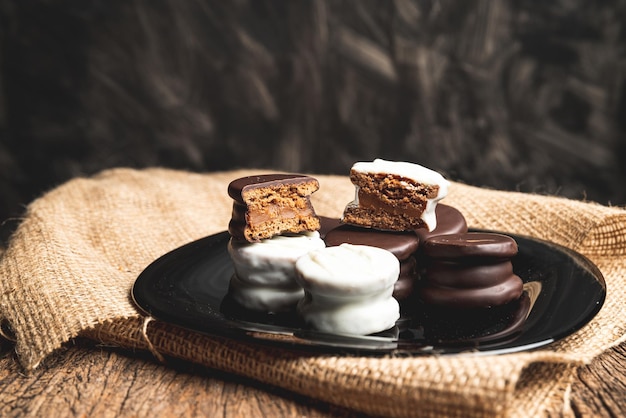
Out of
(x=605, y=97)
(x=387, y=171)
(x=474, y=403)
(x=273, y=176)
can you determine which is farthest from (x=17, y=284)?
(x=605, y=97)

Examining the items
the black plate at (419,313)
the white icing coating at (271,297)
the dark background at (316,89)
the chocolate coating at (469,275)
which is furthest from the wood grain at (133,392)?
the dark background at (316,89)

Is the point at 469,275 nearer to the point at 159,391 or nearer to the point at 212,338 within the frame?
the point at 212,338

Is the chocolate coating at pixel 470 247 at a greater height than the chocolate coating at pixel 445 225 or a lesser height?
greater

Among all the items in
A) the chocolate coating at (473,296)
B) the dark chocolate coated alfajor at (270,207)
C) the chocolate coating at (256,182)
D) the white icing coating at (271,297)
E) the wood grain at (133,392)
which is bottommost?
the wood grain at (133,392)

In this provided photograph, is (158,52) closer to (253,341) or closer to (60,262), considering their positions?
(60,262)

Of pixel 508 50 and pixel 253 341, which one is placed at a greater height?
pixel 508 50

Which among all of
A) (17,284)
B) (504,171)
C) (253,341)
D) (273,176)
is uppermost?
(273,176)

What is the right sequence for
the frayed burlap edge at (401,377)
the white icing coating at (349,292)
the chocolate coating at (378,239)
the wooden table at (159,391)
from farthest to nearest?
the chocolate coating at (378,239) < the white icing coating at (349,292) < the wooden table at (159,391) < the frayed burlap edge at (401,377)

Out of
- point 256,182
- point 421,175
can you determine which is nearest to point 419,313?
point 421,175

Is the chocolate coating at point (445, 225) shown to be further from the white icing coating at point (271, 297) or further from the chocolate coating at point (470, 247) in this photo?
the white icing coating at point (271, 297)
